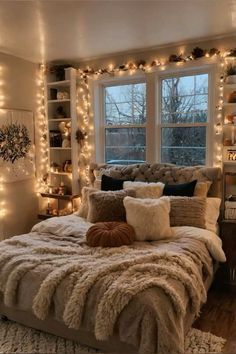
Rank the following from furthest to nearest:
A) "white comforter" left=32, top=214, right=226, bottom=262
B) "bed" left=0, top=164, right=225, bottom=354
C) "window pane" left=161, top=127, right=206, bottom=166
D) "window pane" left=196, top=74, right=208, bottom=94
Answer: "window pane" left=161, top=127, right=206, bottom=166 → "window pane" left=196, top=74, right=208, bottom=94 → "white comforter" left=32, top=214, right=226, bottom=262 → "bed" left=0, top=164, right=225, bottom=354

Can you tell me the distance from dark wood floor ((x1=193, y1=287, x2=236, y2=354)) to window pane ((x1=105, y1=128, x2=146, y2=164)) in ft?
6.39

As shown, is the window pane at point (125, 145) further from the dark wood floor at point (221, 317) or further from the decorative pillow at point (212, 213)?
the dark wood floor at point (221, 317)

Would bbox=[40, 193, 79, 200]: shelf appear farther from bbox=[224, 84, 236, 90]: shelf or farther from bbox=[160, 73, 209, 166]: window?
bbox=[224, 84, 236, 90]: shelf

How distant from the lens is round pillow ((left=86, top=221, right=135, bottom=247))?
2500 millimetres

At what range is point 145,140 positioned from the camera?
4.13 meters

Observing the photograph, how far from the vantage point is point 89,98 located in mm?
4379

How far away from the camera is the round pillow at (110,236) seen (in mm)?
2500

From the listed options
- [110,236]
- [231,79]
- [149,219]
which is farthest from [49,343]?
[231,79]

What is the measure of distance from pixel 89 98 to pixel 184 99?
1.33 meters

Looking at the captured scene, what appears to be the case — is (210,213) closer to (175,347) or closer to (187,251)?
(187,251)

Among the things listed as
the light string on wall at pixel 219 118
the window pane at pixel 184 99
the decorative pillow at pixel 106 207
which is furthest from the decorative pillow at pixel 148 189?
the window pane at pixel 184 99

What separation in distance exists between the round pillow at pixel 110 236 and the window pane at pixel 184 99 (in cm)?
183

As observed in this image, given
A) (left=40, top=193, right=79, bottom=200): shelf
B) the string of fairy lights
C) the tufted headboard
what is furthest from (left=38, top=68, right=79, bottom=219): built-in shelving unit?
the tufted headboard

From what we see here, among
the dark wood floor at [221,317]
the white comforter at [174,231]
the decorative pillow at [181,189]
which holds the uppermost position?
the decorative pillow at [181,189]
